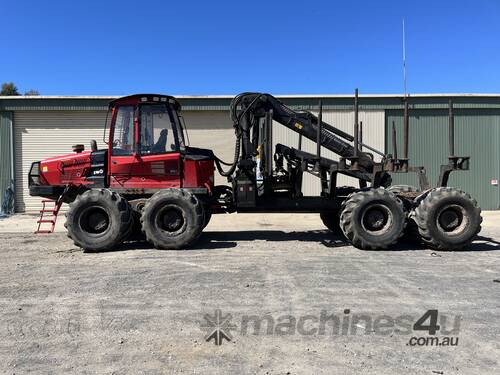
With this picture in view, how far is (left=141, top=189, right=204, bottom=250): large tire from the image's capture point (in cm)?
890

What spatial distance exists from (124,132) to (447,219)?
7.10 meters

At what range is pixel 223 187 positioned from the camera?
1037 cm

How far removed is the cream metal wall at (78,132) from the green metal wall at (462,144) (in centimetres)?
151

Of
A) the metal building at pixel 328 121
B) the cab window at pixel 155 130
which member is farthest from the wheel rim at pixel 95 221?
the metal building at pixel 328 121

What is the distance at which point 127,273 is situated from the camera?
7.05 m

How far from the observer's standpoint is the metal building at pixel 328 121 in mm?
18422

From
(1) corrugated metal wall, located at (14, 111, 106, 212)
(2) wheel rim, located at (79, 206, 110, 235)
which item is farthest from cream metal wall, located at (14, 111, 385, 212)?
(2) wheel rim, located at (79, 206, 110, 235)

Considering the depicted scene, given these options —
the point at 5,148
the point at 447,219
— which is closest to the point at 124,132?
the point at 447,219

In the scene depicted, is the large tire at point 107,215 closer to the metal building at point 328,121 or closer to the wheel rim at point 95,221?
the wheel rim at point 95,221

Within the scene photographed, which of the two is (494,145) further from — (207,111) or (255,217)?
(207,111)

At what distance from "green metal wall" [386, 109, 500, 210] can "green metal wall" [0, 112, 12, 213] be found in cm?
1603

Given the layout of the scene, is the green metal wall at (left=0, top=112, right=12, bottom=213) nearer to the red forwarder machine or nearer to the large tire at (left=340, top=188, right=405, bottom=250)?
the red forwarder machine

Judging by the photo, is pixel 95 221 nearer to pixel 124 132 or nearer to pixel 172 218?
pixel 172 218

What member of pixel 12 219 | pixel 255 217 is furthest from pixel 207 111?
pixel 12 219
